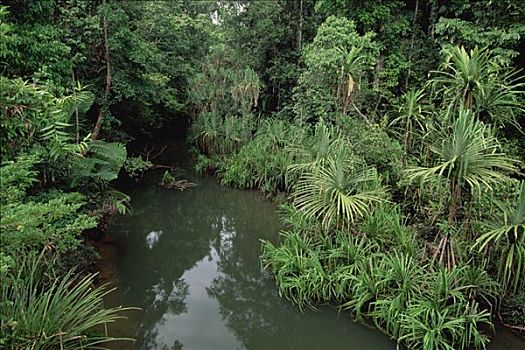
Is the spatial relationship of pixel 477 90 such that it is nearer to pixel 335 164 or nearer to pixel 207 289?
pixel 335 164

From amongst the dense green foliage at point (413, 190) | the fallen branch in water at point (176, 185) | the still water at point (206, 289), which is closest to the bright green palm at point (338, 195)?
the dense green foliage at point (413, 190)

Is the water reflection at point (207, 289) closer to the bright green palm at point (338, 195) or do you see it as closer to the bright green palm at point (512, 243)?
the bright green palm at point (338, 195)

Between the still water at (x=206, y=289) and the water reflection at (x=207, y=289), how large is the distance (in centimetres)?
1

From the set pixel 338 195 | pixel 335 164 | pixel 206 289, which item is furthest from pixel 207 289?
pixel 335 164

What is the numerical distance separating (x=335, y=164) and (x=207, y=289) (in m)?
2.67

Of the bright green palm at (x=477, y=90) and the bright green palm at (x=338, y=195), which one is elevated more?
the bright green palm at (x=477, y=90)

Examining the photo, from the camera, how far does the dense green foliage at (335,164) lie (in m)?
3.88

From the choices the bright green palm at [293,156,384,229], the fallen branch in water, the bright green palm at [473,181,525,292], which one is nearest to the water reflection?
the fallen branch in water

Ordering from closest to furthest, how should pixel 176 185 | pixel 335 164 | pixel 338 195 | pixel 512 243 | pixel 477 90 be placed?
pixel 512 243 → pixel 477 90 → pixel 338 195 → pixel 335 164 → pixel 176 185

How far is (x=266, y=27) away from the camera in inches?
512

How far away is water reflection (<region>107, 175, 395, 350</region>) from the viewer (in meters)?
4.94

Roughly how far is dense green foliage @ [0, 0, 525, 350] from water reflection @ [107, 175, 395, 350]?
35cm

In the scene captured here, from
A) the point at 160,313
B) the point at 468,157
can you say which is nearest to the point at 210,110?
the point at 160,313

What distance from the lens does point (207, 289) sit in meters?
6.27
